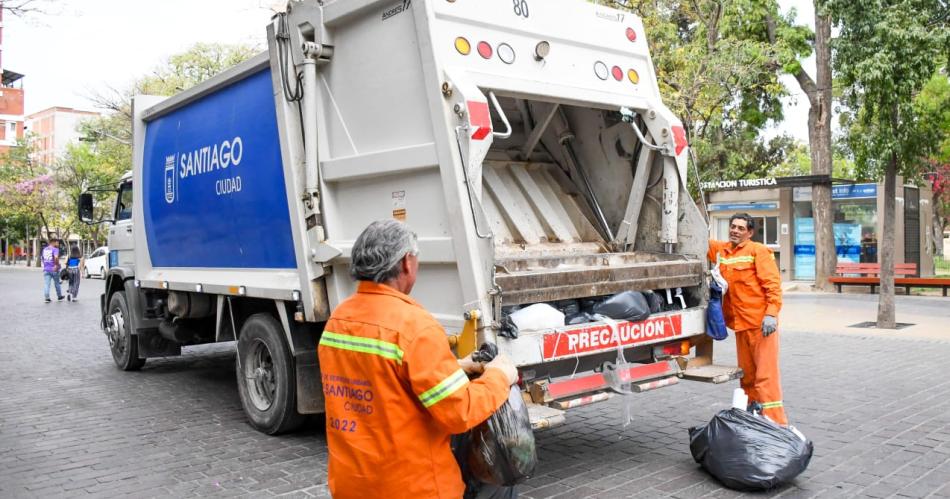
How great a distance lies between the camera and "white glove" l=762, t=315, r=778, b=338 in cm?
479

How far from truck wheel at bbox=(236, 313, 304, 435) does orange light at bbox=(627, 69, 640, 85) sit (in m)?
2.90

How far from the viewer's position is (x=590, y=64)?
194 inches

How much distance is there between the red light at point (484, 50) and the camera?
429 centimetres

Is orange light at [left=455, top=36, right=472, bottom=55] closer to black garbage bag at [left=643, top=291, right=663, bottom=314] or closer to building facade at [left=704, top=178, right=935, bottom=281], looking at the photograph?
black garbage bag at [left=643, top=291, right=663, bottom=314]

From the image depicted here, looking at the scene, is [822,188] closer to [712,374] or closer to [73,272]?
[712,374]

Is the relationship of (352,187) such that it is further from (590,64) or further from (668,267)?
(668,267)

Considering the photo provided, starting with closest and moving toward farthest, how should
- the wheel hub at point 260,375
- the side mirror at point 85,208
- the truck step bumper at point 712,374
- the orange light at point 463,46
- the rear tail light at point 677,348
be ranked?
the orange light at point 463,46
the truck step bumper at point 712,374
the rear tail light at point 677,348
the wheel hub at point 260,375
the side mirror at point 85,208

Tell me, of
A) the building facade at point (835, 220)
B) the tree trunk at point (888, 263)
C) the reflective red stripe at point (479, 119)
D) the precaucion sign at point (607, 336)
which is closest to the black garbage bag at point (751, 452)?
the precaucion sign at point (607, 336)

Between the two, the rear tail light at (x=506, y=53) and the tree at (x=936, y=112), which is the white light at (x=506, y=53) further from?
the tree at (x=936, y=112)

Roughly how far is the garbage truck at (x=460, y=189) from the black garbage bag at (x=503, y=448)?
1.13 meters

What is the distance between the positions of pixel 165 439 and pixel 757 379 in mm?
3981

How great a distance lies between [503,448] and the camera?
2.47 metres

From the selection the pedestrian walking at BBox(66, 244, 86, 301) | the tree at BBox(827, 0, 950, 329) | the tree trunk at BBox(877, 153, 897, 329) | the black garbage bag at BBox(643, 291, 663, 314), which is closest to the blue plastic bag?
the black garbage bag at BBox(643, 291, 663, 314)

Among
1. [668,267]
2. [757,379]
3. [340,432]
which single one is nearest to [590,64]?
[668,267]
